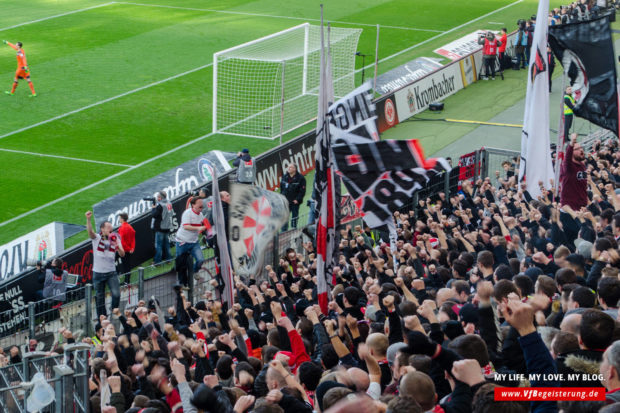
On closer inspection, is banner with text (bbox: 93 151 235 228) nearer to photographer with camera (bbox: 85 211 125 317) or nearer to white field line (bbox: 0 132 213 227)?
white field line (bbox: 0 132 213 227)

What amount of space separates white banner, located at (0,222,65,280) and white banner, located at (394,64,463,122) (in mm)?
11742

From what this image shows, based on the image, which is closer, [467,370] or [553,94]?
[467,370]

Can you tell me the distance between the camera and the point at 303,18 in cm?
3619

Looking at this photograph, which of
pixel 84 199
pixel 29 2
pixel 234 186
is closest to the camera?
pixel 234 186

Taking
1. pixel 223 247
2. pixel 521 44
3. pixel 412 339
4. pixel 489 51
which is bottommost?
pixel 223 247

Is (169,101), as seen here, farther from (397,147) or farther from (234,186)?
(397,147)

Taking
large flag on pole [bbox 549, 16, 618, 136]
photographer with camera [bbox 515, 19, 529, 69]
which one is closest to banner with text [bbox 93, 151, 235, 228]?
large flag on pole [bbox 549, 16, 618, 136]

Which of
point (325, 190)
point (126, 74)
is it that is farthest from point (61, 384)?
point (126, 74)

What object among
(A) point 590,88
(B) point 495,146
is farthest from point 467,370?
(B) point 495,146

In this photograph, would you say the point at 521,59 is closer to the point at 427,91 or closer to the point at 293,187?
the point at 427,91

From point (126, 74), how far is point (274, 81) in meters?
5.70

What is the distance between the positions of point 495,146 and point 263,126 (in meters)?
6.35

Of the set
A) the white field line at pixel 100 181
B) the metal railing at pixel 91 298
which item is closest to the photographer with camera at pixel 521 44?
the white field line at pixel 100 181

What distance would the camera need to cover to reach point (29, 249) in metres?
15.2
